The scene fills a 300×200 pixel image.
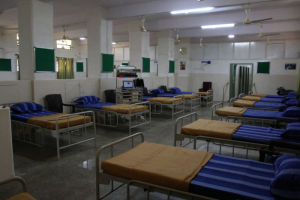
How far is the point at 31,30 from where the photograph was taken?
645cm

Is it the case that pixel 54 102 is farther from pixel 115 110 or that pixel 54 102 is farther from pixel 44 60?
pixel 115 110

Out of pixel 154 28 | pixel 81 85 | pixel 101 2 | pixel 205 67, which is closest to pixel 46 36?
pixel 81 85

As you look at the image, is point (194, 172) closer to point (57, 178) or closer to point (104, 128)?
point (57, 178)

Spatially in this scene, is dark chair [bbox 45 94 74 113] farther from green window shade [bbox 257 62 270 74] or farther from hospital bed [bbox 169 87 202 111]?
green window shade [bbox 257 62 270 74]

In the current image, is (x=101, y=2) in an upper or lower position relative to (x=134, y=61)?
upper

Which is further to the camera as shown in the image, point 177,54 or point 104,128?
point 177,54

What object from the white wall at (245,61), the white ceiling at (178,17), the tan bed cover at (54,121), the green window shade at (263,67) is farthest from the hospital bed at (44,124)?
the green window shade at (263,67)

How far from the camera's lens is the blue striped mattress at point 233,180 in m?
2.20

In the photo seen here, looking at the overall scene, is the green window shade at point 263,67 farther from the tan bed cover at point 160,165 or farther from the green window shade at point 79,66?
the green window shade at point 79,66

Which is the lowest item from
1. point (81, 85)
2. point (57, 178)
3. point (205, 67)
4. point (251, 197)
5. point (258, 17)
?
point (57, 178)

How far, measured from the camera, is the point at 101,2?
26.5 ft

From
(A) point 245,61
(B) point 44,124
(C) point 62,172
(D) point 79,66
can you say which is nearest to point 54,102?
(B) point 44,124

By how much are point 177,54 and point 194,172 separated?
1308cm

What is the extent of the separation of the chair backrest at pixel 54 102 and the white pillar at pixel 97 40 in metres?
2.18
